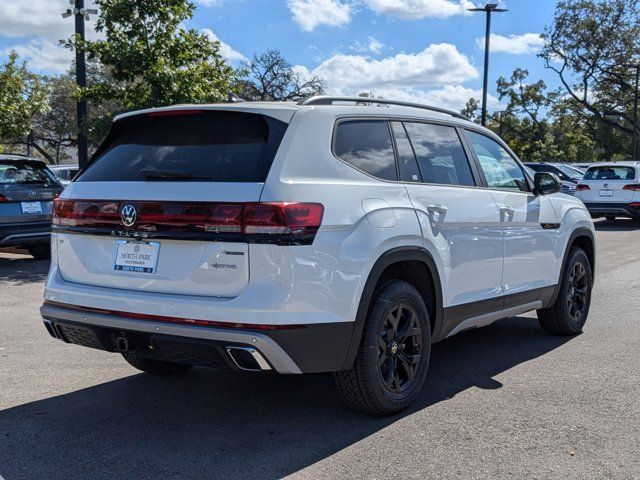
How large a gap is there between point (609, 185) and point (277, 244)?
53.7 feet

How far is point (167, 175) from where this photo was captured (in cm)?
388

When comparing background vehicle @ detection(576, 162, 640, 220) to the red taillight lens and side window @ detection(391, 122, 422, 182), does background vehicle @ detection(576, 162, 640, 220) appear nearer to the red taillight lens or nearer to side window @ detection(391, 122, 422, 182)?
side window @ detection(391, 122, 422, 182)

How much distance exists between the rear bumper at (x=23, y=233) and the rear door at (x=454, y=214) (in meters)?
7.30

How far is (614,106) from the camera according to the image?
4519cm

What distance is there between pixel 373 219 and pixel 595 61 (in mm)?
42524

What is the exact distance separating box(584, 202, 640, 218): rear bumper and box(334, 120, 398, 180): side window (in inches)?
586

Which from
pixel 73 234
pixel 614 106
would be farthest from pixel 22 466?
pixel 614 106

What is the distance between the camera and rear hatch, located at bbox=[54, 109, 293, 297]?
362cm

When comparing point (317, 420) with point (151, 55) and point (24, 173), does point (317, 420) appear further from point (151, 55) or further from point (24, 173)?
point (151, 55)

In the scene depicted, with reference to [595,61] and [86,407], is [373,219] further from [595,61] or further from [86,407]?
[595,61]

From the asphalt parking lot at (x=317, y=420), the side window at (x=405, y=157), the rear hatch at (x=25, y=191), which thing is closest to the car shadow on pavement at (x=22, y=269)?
the rear hatch at (x=25, y=191)

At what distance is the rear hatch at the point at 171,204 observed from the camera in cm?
362

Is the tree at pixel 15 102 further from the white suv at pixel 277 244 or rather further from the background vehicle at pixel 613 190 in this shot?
the background vehicle at pixel 613 190

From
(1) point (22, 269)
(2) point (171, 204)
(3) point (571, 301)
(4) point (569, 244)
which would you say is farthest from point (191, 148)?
(1) point (22, 269)
